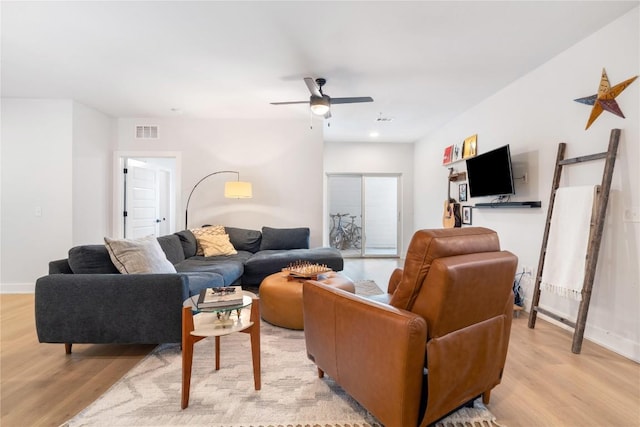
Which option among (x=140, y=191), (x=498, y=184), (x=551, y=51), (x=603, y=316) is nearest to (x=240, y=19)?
(x=551, y=51)

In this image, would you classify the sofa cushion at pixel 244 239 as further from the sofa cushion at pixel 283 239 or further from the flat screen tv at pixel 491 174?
the flat screen tv at pixel 491 174

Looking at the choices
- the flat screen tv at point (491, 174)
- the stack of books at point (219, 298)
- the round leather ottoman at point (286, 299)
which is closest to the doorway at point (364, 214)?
the flat screen tv at point (491, 174)

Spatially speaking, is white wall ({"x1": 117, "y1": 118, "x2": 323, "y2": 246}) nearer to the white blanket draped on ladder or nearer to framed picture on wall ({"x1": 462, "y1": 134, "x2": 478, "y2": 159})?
framed picture on wall ({"x1": 462, "y1": 134, "x2": 478, "y2": 159})

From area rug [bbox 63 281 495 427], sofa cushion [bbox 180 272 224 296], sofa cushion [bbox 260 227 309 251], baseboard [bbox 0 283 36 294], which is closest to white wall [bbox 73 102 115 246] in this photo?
baseboard [bbox 0 283 36 294]

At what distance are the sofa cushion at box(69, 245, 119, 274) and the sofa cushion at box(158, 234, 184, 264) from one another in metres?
1.05

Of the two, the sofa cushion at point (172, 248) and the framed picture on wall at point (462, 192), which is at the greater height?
the framed picture on wall at point (462, 192)

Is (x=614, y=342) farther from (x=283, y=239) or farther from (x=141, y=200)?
(x=141, y=200)

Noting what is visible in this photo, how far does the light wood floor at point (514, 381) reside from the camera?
1561mm

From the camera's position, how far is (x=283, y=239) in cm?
451

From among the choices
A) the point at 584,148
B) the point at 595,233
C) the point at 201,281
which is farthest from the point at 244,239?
the point at 584,148

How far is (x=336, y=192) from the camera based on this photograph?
664 centimetres

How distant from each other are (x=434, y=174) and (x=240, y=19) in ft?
14.4

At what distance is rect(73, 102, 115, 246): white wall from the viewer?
411 cm

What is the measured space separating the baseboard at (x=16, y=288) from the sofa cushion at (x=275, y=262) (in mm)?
2903
